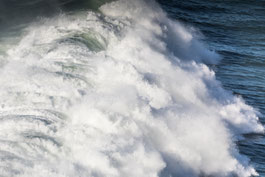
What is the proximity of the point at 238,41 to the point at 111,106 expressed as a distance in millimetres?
15045

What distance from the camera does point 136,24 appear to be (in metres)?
15.9

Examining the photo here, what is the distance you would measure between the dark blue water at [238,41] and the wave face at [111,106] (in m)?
0.83

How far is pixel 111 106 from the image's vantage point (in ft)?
33.6

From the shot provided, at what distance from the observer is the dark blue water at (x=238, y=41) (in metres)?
16.4

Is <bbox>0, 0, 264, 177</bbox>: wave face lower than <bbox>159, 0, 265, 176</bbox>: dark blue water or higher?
lower

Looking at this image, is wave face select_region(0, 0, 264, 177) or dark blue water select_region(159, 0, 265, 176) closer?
wave face select_region(0, 0, 264, 177)

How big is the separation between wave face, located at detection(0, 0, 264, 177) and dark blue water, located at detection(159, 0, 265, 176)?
2.71ft

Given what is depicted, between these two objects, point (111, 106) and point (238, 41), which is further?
point (238, 41)

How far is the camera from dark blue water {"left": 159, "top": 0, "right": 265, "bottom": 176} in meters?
16.4

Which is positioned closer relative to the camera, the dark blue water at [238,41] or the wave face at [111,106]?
the wave face at [111,106]

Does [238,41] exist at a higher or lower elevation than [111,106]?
higher

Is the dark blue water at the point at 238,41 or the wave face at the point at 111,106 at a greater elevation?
the dark blue water at the point at 238,41

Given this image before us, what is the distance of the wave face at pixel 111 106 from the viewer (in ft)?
28.9

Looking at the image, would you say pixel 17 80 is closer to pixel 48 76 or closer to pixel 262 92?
pixel 48 76
